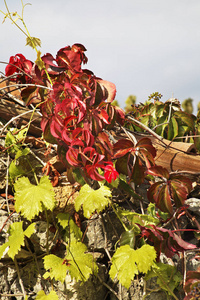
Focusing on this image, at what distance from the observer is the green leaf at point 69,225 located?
1.66 m

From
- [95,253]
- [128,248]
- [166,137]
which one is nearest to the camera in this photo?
[128,248]

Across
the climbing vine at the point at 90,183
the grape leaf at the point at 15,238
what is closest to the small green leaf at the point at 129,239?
the climbing vine at the point at 90,183

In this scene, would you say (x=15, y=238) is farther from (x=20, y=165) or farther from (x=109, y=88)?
(x=109, y=88)

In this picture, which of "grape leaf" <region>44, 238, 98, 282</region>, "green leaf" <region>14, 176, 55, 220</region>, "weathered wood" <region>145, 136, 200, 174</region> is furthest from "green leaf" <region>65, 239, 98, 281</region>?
"weathered wood" <region>145, 136, 200, 174</region>

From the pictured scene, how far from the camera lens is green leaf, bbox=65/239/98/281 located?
1.43m

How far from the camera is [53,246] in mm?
1682

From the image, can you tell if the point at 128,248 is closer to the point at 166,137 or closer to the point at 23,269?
the point at 23,269

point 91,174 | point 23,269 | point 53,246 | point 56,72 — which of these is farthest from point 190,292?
point 56,72

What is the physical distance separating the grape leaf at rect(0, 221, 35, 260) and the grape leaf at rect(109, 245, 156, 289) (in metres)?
0.45

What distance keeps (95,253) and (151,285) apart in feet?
1.11

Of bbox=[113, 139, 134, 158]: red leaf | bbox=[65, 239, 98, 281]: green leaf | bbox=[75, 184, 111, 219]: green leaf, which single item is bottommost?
bbox=[65, 239, 98, 281]: green leaf

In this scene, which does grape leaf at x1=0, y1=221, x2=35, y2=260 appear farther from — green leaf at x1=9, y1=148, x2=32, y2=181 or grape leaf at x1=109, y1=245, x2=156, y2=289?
grape leaf at x1=109, y1=245, x2=156, y2=289

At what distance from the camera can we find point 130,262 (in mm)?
1301

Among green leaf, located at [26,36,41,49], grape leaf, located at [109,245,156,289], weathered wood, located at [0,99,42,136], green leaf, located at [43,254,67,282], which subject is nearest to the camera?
grape leaf, located at [109,245,156,289]
